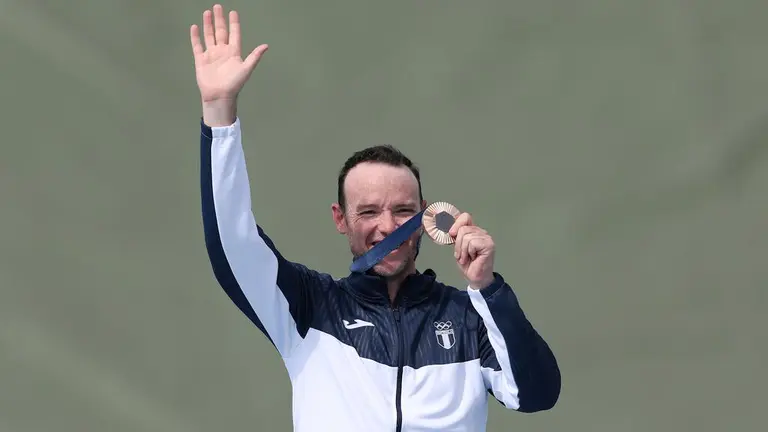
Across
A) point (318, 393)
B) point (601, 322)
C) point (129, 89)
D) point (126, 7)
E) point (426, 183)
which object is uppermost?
point (126, 7)

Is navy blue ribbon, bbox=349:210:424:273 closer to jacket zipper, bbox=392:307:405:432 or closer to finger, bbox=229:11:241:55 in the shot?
jacket zipper, bbox=392:307:405:432

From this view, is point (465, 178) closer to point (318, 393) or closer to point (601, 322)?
point (601, 322)

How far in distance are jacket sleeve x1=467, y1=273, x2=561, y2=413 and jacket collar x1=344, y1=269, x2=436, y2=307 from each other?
0.59 ft

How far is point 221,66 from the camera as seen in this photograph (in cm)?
241

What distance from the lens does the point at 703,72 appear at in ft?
13.0

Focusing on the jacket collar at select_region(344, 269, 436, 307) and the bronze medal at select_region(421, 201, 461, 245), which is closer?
the bronze medal at select_region(421, 201, 461, 245)

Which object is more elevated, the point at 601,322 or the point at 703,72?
the point at 703,72

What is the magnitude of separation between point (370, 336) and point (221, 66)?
2.15 feet

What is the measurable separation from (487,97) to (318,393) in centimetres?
Result: 172

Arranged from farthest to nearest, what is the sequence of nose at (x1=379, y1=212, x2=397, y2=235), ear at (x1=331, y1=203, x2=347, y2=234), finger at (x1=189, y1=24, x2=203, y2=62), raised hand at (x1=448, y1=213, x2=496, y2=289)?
ear at (x1=331, y1=203, x2=347, y2=234)
nose at (x1=379, y1=212, x2=397, y2=235)
finger at (x1=189, y1=24, x2=203, y2=62)
raised hand at (x1=448, y1=213, x2=496, y2=289)

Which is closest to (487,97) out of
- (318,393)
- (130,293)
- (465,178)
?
(465,178)

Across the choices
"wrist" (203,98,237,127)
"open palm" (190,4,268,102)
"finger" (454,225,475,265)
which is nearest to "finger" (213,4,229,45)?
"open palm" (190,4,268,102)

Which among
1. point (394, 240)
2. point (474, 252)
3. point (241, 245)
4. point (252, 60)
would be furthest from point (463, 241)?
point (252, 60)

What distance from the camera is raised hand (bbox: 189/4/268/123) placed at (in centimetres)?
236
